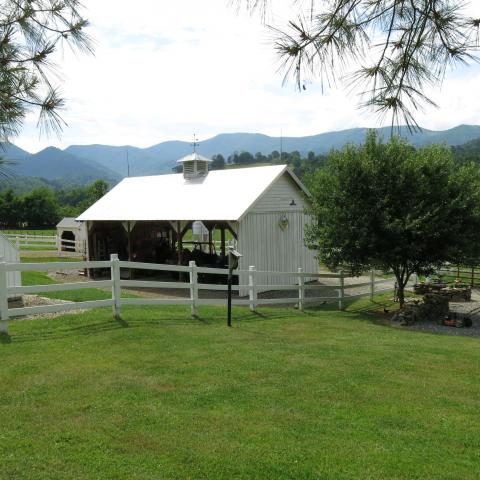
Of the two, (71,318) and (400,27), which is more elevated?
(400,27)

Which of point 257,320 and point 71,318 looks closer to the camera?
point 71,318

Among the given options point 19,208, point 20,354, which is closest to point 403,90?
point 20,354

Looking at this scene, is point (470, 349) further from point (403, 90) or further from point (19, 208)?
point (19, 208)

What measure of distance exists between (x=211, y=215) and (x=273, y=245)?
275 centimetres

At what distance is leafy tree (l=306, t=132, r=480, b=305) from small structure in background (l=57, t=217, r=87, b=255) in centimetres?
1875

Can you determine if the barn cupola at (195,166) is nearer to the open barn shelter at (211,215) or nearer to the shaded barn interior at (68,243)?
the open barn shelter at (211,215)

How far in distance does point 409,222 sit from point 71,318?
29.3ft

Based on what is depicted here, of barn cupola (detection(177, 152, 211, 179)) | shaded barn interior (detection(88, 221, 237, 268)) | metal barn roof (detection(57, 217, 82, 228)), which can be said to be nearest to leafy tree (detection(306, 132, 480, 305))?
shaded barn interior (detection(88, 221, 237, 268))

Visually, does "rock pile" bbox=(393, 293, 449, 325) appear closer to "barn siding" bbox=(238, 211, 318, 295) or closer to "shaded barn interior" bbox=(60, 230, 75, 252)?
"barn siding" bbox=(238, 211, 318, 295)

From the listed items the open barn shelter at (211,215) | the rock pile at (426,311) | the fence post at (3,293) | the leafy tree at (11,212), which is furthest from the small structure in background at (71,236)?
the fence post at (3,293)

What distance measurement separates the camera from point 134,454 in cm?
413

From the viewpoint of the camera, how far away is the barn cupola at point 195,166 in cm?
2134

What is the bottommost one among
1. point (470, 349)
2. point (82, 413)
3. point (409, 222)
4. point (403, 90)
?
point (470, 349)

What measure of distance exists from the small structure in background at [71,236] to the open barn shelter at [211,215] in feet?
22.6
